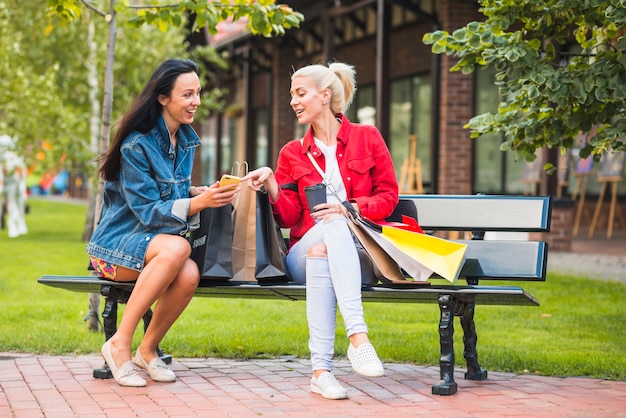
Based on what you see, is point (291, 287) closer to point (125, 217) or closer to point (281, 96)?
point (125, 217)

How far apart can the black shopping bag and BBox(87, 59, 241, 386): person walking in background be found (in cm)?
7

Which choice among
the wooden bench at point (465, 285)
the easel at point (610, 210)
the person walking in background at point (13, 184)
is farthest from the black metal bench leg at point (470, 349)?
the person walking in background at point (13, 184)

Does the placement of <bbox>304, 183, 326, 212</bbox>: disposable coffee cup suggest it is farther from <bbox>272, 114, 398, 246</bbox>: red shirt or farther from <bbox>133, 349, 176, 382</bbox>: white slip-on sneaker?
<bbox>133, 349, 176, 382</bbox>: white slip-on sneaker

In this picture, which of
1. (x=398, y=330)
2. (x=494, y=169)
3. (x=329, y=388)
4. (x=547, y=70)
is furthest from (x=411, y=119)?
(x=329, y=388)

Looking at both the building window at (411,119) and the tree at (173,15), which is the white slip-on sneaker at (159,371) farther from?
the building window at (411,119)

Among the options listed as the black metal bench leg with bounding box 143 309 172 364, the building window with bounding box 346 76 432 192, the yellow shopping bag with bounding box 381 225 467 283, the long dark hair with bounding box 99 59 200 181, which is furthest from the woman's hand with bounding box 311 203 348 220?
the building window with bounding box 346 76 432 192

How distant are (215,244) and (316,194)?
58 cm

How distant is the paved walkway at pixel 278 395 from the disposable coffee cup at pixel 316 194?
900 mm

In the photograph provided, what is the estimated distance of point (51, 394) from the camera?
5074mm

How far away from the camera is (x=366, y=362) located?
4855mm

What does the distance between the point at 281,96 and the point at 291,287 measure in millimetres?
18728

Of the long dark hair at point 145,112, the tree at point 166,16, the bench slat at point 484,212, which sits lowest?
the bench slat at point 484,212

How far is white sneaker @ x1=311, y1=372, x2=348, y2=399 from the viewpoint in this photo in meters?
4.95

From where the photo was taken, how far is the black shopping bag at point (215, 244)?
5340 millimetres
